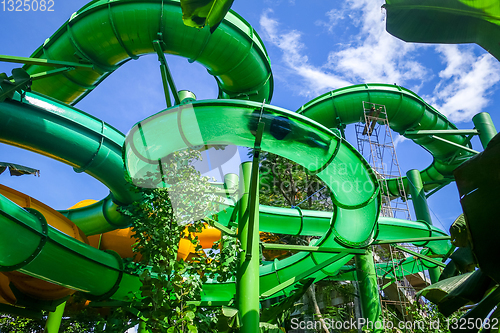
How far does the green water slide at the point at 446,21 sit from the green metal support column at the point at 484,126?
895cm

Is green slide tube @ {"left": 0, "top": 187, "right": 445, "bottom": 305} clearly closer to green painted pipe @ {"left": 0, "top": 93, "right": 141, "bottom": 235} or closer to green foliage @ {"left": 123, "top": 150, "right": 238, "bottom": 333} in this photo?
green painted pipe @ {"left": 0, "top": 93, "right": 141, "bottom": 235}

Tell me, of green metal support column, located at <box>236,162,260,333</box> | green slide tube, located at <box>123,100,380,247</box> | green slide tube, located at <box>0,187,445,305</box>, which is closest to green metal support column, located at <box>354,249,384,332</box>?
green slide tube, located at <box>0,187,445,305</box>

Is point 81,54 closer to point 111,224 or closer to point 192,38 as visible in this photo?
point 192,38

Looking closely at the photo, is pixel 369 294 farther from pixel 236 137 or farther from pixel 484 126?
Result: pixel 484 126

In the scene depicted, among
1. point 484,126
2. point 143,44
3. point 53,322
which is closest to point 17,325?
point 53,322

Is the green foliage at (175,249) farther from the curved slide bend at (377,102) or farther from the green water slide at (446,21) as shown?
the curved slide bend at (377,102)

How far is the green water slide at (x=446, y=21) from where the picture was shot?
1421 mm

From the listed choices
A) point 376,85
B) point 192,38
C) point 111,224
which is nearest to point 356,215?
point 192,38

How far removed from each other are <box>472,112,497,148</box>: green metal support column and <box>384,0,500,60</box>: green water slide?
29.4 ft

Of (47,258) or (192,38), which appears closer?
(47,258)

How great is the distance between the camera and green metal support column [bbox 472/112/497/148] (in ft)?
29.5

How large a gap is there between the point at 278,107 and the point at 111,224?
439 cm

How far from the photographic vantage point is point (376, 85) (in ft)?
32.0

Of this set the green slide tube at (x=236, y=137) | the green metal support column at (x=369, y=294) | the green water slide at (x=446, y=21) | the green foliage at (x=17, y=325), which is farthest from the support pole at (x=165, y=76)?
the green foliage at (x=17, y=325)
